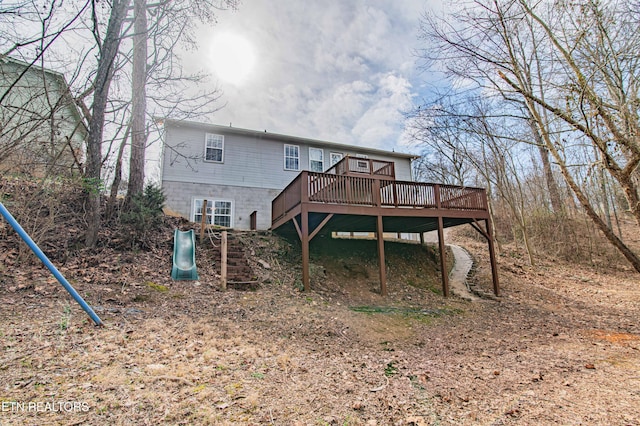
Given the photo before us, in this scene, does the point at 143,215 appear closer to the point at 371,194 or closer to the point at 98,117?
the point at 98,117

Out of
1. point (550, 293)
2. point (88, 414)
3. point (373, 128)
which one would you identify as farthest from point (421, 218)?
point (88, 414)

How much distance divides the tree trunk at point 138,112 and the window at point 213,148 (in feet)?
11.3

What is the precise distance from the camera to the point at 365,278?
11.2 m

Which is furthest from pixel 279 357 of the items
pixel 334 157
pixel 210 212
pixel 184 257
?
pixel 334 157

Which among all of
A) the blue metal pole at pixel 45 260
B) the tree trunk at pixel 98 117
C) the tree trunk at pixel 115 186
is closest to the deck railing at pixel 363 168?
the tree trunk at pixel 115 186

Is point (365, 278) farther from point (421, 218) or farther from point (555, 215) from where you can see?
point (555, 215)

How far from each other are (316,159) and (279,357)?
12.5 m

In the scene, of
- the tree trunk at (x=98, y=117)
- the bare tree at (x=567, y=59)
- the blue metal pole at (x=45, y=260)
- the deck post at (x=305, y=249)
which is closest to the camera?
the blue metal pole at (x=45, y=260)

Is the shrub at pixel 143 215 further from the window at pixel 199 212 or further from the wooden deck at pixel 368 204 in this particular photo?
the wooden deck at pixel 368 204

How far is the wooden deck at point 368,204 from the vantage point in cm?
905

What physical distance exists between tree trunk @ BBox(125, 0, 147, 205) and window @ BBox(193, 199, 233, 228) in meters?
3.10

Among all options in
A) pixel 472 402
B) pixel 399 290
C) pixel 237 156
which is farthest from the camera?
pixel 237 156

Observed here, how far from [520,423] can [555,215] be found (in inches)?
724

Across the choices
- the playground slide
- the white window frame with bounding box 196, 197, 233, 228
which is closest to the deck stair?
the playground slide
